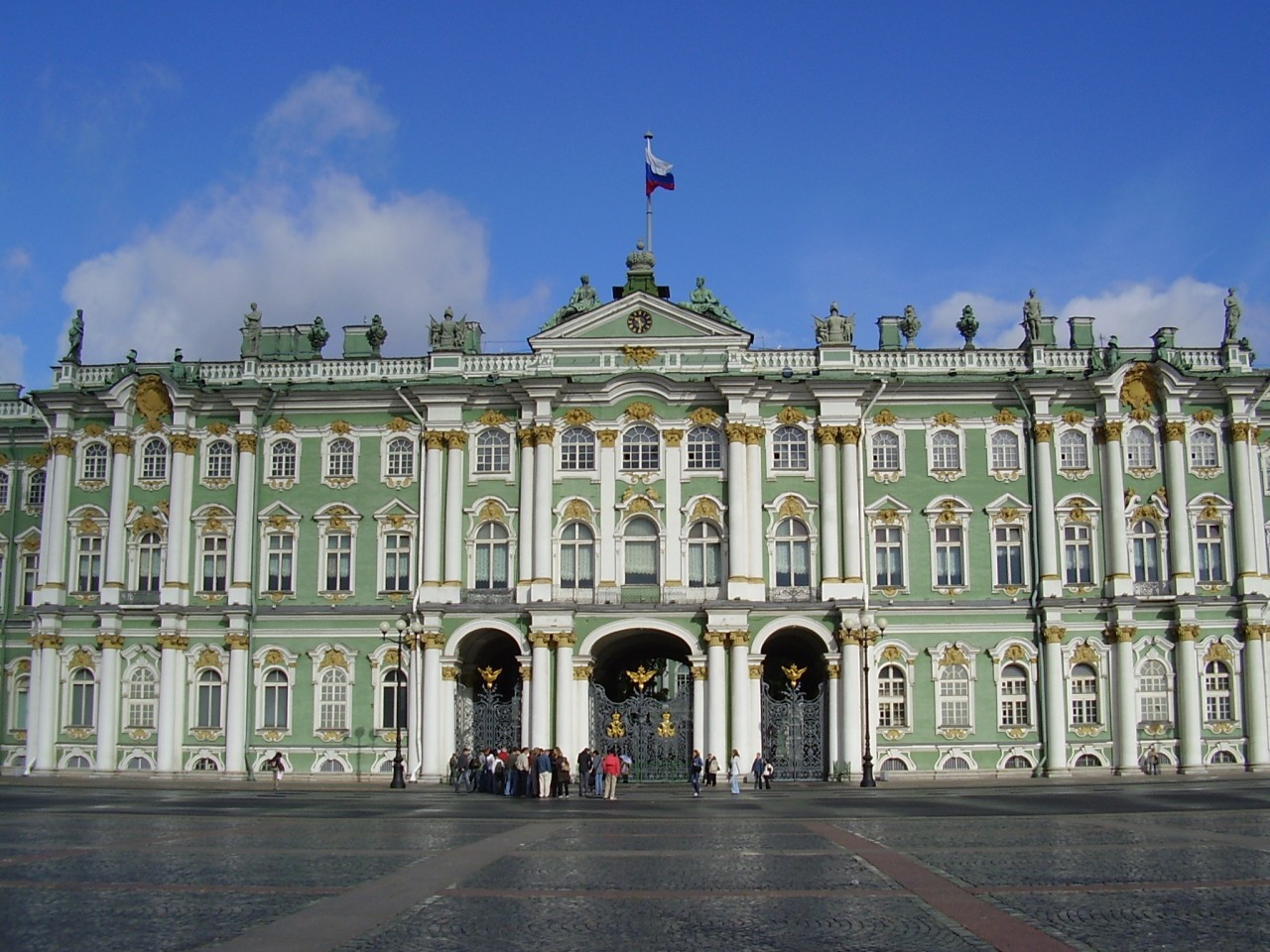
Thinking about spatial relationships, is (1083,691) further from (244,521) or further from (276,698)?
(244,521)

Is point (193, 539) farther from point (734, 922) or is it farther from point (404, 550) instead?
point (734, 922)

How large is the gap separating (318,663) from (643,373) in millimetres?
18674

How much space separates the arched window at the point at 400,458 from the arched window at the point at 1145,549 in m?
31.2

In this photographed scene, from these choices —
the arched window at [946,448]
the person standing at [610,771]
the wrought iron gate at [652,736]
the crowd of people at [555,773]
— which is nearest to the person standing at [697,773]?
the crowd of people at [555,773]

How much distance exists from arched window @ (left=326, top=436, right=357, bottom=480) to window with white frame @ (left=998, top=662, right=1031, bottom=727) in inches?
1163

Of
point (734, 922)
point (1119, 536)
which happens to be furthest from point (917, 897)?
point (1119, 536)

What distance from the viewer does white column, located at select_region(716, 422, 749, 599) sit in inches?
2359

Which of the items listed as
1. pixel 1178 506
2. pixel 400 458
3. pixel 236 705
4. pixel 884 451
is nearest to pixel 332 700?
pixel 236 705

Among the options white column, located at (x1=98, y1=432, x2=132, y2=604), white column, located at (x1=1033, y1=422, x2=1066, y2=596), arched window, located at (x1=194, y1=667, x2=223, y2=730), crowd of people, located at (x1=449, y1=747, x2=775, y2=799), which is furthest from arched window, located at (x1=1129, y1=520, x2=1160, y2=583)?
white column, located at (x1=98, y1=432, x2=132, y2=604)

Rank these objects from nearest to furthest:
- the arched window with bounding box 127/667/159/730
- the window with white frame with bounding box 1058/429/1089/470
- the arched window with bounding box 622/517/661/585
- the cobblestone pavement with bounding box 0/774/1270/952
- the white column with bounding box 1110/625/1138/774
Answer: the cobblestone pavement with bounding box 0/774/1270/952
the white column with bounding box 1110/625/1138/774
the arched window with bounding box 622/517/661/585
the arched window with bounding box 127/667/159/730
the window with white frame with bounding box 1058/429/1089/470

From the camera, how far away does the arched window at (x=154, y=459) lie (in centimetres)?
6391

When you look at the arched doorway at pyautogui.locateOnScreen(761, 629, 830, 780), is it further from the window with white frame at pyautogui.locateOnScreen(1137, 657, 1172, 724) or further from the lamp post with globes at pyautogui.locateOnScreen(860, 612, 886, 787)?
the window with white frame at pyautogui.locateOnScreen(1137, 657, 1172, 724)

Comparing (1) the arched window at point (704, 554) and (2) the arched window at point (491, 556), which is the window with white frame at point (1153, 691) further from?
(2) the arched window at point (491, 556)

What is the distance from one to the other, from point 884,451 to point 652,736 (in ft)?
52.0
